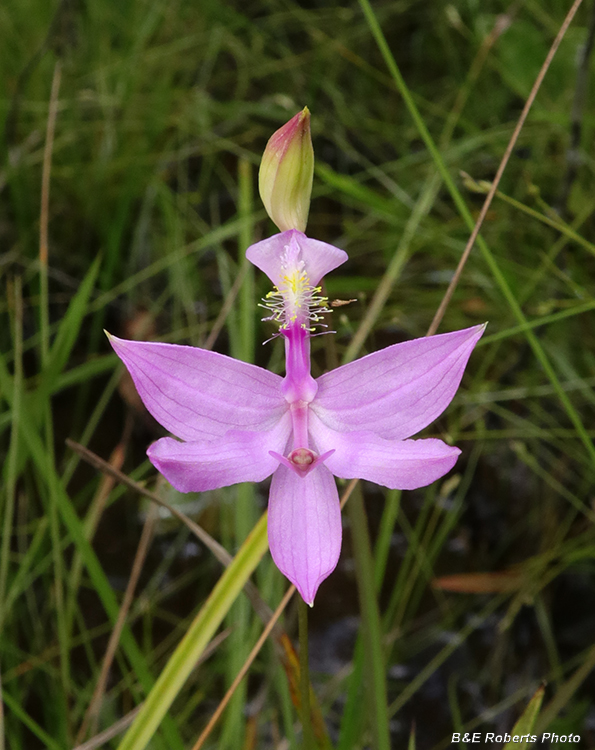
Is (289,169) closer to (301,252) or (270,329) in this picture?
(301,252)

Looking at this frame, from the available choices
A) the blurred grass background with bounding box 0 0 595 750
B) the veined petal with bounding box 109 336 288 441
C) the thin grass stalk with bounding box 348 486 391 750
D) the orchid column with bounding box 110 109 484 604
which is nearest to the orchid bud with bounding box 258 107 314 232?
the orchid column with bounding box 110 109 484 604

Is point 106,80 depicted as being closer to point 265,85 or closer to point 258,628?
point 265,85

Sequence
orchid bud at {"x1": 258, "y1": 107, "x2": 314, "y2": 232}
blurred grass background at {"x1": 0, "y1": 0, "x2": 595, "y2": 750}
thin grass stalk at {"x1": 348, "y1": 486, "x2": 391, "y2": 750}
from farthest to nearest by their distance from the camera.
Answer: blurred grass background at {"x1": 0, "y1": 0, "x2": 595, "y2": 750}, thin grass stalk at {"x1": 348, "y1": 486, "x2": 391, "y2": 750}, orchid bud at {"x1": 258, "y1": 107, "x2": 314, "y2": 232}

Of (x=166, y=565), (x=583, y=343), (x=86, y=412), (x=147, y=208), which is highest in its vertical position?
(x=147, y=208)

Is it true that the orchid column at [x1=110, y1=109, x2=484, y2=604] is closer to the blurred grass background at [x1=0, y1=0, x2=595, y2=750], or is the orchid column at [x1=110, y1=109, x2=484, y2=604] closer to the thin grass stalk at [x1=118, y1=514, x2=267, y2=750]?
the thin grass stalk at [x1=118, y1=514, x2=267, y2=750]

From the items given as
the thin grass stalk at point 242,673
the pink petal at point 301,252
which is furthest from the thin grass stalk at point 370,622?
the pink petal at point 301,252

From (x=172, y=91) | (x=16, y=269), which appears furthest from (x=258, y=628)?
(x=172, y=91)

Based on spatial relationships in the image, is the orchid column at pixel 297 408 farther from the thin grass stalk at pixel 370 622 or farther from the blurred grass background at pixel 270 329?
the blurred grass background at pixel 270 329
